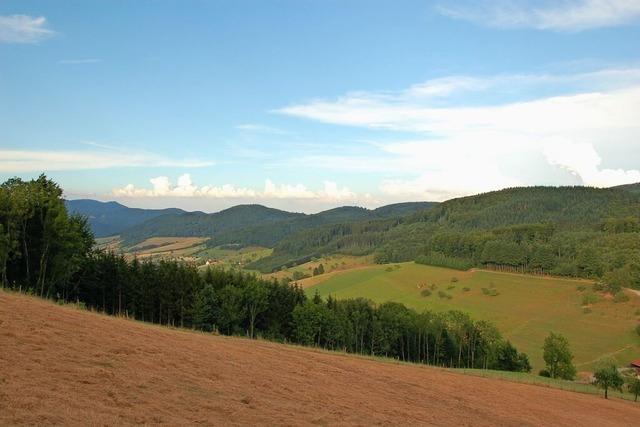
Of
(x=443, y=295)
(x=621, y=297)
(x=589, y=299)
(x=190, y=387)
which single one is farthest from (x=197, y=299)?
(x=621, y=297)

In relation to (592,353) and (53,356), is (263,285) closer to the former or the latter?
(53,356)

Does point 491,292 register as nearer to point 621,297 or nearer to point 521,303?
point 521,303

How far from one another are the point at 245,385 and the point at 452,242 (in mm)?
181632

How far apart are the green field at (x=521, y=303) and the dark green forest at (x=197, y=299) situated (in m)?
18.7

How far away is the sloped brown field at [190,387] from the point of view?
12.8 meters

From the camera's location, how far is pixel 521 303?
131 meters

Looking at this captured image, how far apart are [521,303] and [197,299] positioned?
96.4 meters

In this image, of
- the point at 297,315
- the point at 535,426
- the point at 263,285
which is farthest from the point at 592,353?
the point at 535,426

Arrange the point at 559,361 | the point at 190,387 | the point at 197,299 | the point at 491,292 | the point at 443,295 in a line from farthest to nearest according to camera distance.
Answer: the point at 443,295 < the point at 491,292 < the point at 559,361 < the point at 197,299 < the point at 190,387

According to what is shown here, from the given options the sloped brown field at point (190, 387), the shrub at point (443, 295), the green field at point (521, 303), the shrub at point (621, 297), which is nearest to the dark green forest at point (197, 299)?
the green field at point (521, 303)

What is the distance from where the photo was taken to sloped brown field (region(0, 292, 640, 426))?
12.8 metres

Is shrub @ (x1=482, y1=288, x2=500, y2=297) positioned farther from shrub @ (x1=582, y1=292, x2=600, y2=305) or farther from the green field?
shrub @ (x1=582, y1=292, x2=600, y2=305)

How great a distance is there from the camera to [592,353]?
96812mm

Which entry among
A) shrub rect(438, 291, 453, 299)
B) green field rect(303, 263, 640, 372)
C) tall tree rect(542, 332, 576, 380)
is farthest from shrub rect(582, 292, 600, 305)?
tall tree rect(542, 332, 576, 380)
